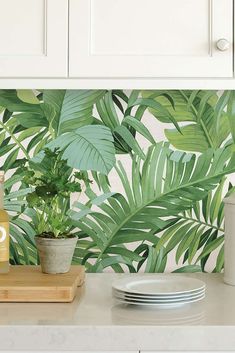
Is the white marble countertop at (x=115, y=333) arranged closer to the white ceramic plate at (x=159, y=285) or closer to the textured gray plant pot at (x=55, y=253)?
the white ceramic plate at (x=159, y=285)

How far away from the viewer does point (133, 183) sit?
2412mm

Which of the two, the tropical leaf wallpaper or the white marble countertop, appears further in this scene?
the tropical leaf wallpaper

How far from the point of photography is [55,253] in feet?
6.70

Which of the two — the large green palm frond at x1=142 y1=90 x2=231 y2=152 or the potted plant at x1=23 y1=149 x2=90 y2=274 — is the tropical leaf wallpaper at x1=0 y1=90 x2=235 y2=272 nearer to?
the large green palm frond at x1=142 y1=90 x2=231 y2=152

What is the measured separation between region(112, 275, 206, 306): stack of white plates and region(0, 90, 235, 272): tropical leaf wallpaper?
410 millimetres

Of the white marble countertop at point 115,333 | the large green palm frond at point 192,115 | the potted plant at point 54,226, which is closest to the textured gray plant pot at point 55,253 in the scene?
the potted plant at point 54,226

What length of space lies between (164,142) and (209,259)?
0.47 metres

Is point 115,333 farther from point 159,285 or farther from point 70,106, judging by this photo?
point 70,106
